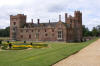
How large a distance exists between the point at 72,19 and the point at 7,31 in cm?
6323

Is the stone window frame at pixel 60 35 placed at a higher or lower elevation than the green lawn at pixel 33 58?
higher

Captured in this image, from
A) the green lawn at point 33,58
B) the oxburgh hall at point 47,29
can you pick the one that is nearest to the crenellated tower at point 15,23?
the oxburgh hall at point 47,29

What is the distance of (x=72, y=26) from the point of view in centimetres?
6066

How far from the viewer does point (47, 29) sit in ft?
192

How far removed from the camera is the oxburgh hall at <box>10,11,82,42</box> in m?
56.1

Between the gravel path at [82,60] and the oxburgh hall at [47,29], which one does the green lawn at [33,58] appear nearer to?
the gravel path at [82,60]

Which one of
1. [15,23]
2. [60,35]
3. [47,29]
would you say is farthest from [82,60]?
[15,23]

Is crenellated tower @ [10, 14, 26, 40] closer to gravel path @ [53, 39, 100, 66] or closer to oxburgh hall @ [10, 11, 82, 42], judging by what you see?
oxburgh hall @ [10, 11, 82, 42]

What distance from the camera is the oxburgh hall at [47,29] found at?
5606 centimetres

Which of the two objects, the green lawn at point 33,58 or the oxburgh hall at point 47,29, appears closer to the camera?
the green lawn at point 33,58

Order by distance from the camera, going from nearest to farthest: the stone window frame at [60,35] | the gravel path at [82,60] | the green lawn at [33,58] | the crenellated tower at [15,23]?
the gravel path at [82,60] → the green lawn at [33,58] → the stone window frame at [60,35] → the crenellated tower at [15,23]

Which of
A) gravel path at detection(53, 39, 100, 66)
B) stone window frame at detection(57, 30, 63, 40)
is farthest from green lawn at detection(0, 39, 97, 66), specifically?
stone window frame at detection(57, 30, 63, 40)

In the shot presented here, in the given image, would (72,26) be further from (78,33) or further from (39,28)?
(39,28)

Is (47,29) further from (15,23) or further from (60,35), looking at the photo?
(15,23)
